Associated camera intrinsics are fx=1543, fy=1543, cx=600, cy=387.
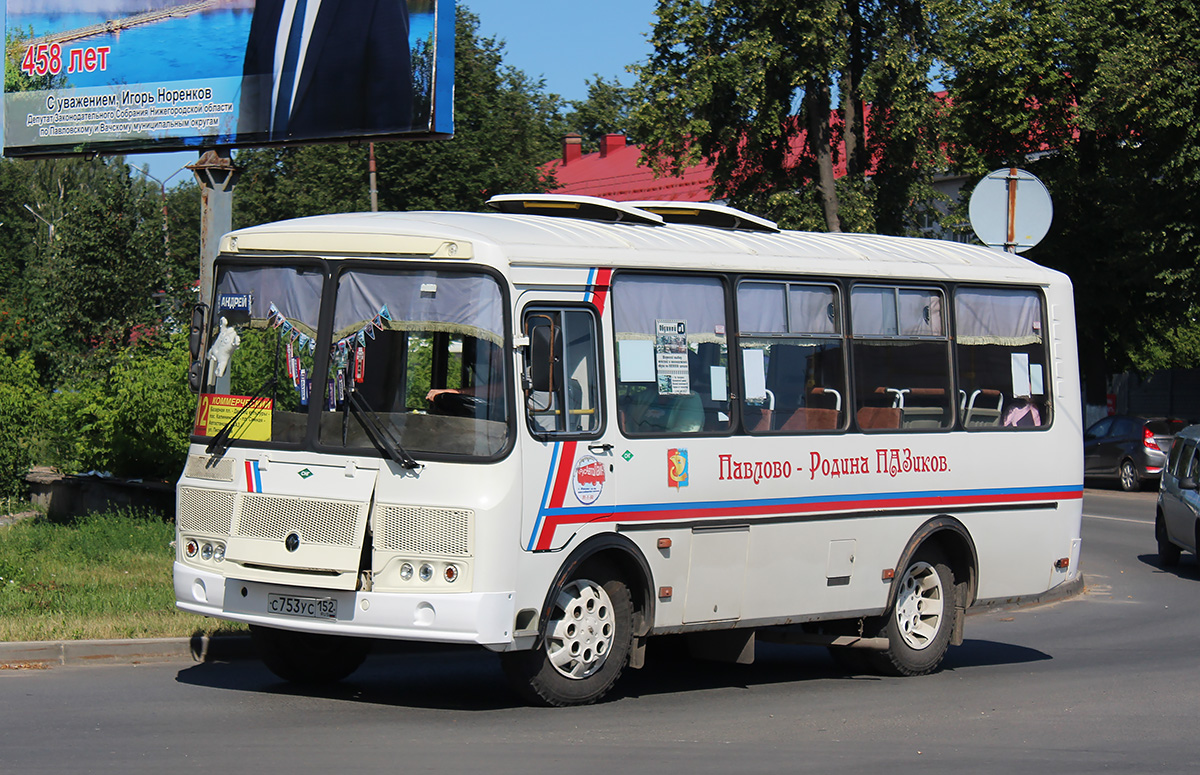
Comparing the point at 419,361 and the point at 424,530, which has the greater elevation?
the point at 419,361

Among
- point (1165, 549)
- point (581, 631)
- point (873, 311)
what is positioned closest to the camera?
point (581, 631)

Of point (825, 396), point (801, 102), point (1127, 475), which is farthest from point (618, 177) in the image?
point (825, 396)

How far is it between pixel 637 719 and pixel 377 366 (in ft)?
8.29

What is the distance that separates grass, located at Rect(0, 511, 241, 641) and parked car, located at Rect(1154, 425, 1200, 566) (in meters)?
12.1

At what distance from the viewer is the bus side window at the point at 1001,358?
11703 millimetres

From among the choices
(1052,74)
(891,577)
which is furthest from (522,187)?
(891,577)

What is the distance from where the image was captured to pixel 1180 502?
1934cm

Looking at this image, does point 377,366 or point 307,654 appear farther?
point 307,654

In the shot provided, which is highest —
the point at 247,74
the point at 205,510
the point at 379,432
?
the point at 247,74

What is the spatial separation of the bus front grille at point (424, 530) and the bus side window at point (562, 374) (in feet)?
2.33

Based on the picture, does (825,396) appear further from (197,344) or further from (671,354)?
(197,344)

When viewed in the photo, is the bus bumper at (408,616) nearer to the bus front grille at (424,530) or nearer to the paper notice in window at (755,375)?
the bus front grille at (424,530)

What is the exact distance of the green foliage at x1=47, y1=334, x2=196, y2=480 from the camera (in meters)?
16.9

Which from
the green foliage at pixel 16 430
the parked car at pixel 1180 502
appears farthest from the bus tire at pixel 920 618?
the green foliage at pixel 16 430
